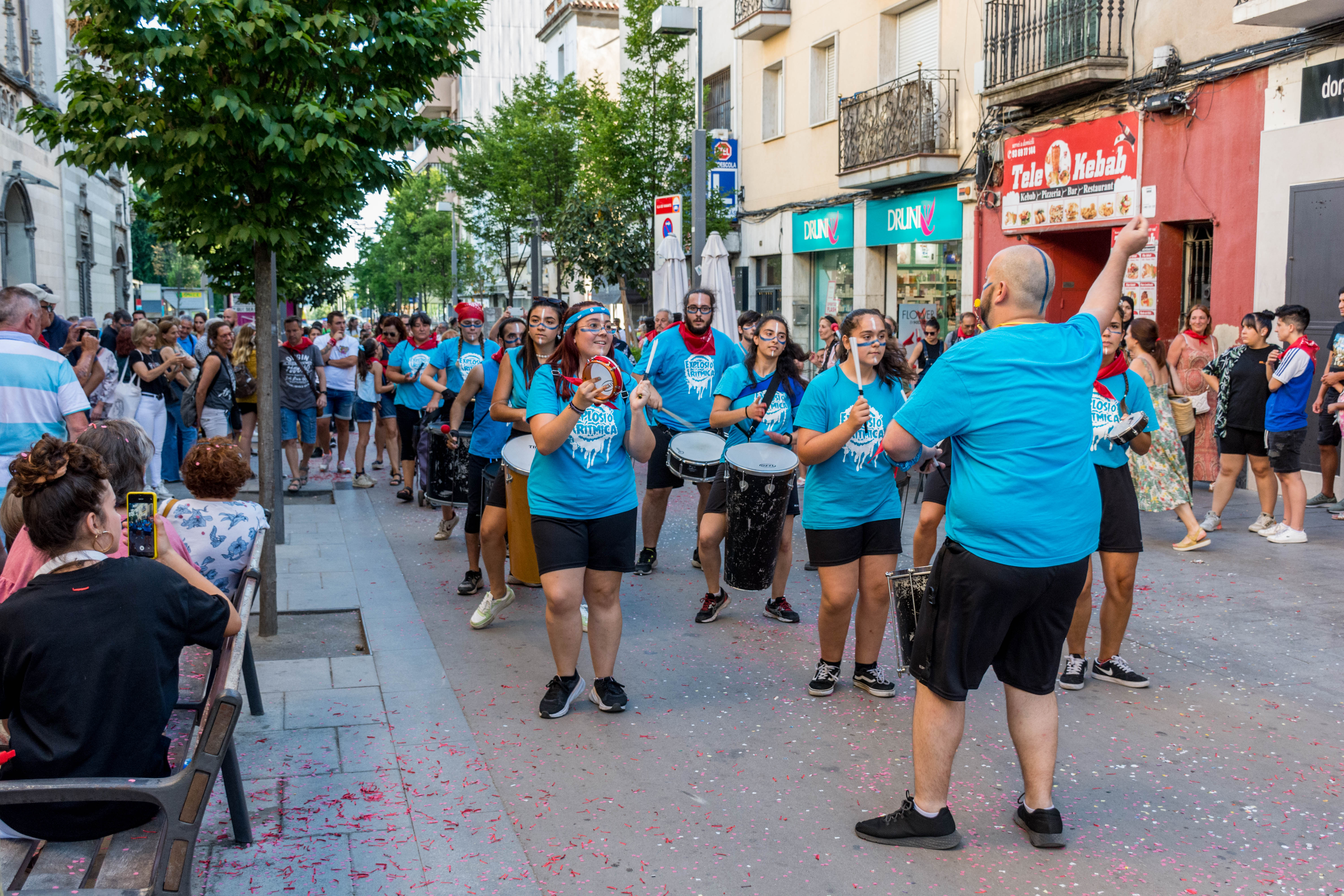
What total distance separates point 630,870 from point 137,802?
1.50 m

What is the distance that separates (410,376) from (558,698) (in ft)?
22.7

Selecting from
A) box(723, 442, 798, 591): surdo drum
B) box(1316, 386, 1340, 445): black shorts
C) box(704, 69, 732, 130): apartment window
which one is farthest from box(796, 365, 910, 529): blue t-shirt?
box(704, 69, 732, 130): apartment window

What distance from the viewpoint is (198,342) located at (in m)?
16.4

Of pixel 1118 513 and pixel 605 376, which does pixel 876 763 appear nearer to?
pixel 1118 513

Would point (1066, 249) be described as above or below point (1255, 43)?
below

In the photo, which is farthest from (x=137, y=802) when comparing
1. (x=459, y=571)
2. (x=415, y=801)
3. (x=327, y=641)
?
(x=459, y=571)

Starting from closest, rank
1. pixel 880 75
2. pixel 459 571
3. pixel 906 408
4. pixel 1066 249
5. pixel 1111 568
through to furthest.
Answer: pixel 906 408
pixel 1111 568
pixel 459 571
pixel 1066 249
pixel 880 75

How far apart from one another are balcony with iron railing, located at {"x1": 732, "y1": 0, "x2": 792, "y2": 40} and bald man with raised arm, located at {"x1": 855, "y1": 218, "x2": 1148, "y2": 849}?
20.1 m

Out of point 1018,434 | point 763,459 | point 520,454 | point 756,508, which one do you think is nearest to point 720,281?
point 763,459

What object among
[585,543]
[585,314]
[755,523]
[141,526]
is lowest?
[755,523]

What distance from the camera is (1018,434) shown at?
364cm

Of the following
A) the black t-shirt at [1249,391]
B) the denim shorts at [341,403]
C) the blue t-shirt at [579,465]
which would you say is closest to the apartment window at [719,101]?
the denim shorts at [341,403]

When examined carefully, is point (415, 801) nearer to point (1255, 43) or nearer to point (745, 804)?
point (745, 804)

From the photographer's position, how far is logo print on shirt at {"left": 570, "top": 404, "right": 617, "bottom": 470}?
16.6 feet
